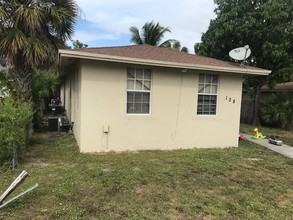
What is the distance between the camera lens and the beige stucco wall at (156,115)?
690 cm

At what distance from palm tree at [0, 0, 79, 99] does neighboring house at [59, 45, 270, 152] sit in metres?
1.54

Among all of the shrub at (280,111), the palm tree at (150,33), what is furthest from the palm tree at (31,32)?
the palm tree at (150,33)

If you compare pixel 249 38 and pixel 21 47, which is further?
pixel 249 38

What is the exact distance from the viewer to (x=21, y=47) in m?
7.73

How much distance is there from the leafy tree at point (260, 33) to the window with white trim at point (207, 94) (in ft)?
21.6

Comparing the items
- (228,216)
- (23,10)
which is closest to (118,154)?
(228,216)

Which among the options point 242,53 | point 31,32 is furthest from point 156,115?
point 31,32

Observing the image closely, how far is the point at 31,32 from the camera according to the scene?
26.9 ft

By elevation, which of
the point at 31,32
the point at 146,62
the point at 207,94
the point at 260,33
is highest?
the point at 260,33

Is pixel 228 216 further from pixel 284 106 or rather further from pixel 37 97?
pixel 284 106

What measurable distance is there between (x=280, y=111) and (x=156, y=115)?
939 centimetres

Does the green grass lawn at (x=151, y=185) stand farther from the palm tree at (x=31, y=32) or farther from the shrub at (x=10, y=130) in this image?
the palm tree at (x=31, y=32)

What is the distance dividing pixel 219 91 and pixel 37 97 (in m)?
7.35

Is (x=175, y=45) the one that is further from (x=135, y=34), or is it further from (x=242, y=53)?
(x=242, y=53)
